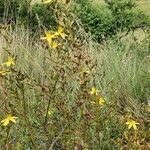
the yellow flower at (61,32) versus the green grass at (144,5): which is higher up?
the yellow flower at (61,32)

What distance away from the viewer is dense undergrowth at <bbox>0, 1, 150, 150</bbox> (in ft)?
8.85

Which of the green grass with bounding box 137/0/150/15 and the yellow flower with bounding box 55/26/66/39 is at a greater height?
the yellow flower with bounding box 55/26/66/39

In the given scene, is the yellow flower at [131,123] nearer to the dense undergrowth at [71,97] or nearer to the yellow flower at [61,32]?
the dense undergrowth at [71,97]

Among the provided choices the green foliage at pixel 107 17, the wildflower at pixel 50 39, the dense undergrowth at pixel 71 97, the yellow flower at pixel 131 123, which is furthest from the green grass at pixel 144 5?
the wildflower at pixel 50 39

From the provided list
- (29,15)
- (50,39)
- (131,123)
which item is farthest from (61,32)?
(29,15)

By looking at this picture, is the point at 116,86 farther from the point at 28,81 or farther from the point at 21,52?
the point at 28,81

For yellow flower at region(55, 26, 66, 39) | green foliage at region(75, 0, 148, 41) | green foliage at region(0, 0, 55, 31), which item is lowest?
green foliage at region(75, 0, 148, 41)

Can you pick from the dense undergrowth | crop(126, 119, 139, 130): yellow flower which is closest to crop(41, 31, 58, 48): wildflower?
the dense undergrowth

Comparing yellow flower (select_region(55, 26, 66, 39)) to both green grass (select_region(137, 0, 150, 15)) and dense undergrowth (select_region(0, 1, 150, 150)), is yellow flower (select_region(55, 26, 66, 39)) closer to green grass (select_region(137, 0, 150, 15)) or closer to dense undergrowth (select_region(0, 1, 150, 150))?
dense undergrowth (select_region(0, 1, 150, 150))

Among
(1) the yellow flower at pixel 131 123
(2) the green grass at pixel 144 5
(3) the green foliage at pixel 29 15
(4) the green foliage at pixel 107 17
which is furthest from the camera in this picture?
(2) the green grass at pixel 144 5

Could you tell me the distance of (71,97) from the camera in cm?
426

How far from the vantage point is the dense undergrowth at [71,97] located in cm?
270

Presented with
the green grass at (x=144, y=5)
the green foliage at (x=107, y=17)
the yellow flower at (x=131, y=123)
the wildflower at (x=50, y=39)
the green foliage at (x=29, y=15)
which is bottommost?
the green grass at (x=144, y=5)

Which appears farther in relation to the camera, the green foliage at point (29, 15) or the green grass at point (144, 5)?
the green grass at point (144, 5)
